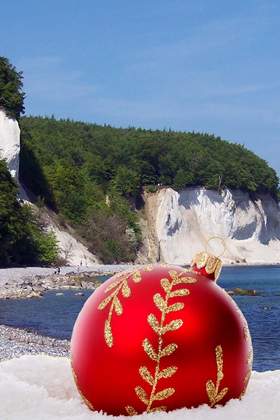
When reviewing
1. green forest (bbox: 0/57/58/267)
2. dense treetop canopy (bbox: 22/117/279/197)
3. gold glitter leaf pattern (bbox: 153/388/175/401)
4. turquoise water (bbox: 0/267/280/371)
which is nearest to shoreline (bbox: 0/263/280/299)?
turquoise water (bbox: 0/267/280/371)

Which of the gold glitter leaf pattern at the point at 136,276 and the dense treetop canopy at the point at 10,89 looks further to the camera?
the dense treetop canopy at the point at 10,89

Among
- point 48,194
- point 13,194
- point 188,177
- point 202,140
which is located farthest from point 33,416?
point 202,140

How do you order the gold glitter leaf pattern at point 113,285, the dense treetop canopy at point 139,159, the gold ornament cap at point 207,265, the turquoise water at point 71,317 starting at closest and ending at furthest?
1. the gold glitter leaf pattern at point 113,285
2. the gold ornament cap at point 207,265
3. the turquoise water at point 71,317
4. the dense treetop canopy at point 139,159

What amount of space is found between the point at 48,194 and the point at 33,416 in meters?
75.5

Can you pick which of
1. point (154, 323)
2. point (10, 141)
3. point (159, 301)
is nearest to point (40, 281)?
point (10, 141)

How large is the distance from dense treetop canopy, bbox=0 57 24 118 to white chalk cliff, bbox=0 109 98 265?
0.82 metres

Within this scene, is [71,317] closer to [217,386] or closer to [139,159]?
[217,386]

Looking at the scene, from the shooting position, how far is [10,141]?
69.6m

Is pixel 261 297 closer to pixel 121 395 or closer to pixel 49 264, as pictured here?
pixel 49 264

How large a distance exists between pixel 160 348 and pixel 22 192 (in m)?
69.2

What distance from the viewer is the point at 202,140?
135125 millimetres

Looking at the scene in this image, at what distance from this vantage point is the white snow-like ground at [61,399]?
21.8ft

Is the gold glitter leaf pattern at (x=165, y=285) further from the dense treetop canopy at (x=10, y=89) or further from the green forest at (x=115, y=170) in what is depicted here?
the green forest at (x=115, y=170)

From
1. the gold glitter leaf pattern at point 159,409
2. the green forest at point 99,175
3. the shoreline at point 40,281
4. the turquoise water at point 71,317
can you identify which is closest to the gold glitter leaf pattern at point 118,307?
the gold glitter leaf pattern at point 159,409
